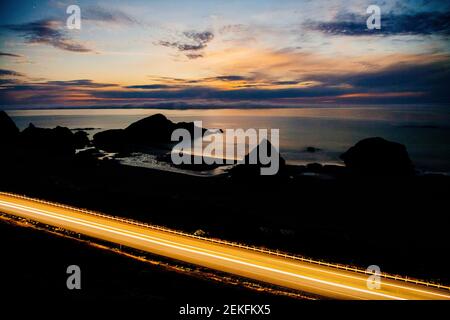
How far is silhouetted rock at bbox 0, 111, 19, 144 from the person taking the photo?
7200 cm

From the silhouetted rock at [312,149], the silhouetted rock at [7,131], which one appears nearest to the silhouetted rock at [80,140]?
the silhouetted rock at [7,131]

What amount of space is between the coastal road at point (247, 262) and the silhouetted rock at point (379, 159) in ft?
90.6

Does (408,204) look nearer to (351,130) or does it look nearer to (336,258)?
(336,258)

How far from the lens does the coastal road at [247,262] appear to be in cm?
1182

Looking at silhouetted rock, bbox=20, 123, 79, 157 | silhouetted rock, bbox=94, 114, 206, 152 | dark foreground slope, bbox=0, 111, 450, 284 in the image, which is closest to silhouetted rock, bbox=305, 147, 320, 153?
dark foreground slope, bbox=0, 111, 450, 284

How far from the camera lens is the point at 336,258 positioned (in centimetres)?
1669

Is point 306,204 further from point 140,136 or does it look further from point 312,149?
point 140,136

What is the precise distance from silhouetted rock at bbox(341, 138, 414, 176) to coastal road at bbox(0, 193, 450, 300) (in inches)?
1088

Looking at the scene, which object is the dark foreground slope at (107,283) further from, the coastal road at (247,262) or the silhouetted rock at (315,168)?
the silhouetted rock at (315,168)

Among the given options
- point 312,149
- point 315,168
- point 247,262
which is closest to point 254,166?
point 315,168
